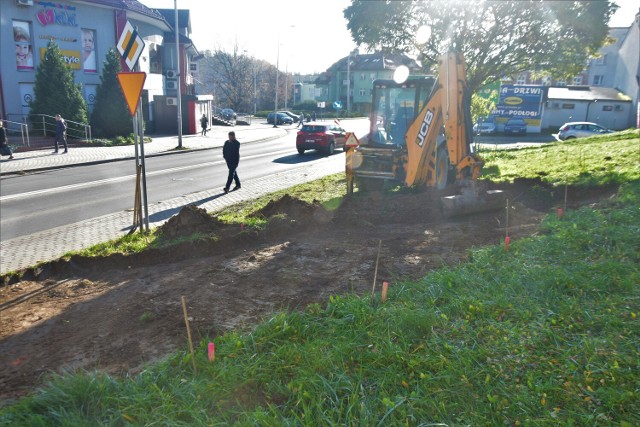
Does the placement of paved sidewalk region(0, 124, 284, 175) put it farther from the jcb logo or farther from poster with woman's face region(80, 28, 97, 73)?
the jcb logo

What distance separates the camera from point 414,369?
13.0 ft

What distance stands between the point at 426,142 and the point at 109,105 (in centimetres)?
2466

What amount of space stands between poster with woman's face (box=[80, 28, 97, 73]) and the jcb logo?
26.8 m

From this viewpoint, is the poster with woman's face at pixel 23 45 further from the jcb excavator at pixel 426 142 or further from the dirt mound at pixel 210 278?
the dirt mound at pixel 210 278

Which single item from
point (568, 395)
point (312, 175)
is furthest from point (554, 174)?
point (568, 395)

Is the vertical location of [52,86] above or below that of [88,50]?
below

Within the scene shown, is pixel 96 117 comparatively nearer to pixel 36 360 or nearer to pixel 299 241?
pixel 299 241

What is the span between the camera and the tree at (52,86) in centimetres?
2661

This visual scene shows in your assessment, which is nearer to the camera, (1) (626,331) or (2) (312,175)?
(1) (626,331)

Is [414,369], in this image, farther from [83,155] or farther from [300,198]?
[83,155]

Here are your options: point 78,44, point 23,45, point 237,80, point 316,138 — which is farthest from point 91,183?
point 237,80

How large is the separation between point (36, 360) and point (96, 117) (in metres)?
29.1

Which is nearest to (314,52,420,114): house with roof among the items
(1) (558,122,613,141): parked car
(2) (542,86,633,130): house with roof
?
(2) (542,86,633,130): house with roof

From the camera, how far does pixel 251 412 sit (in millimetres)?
3441
